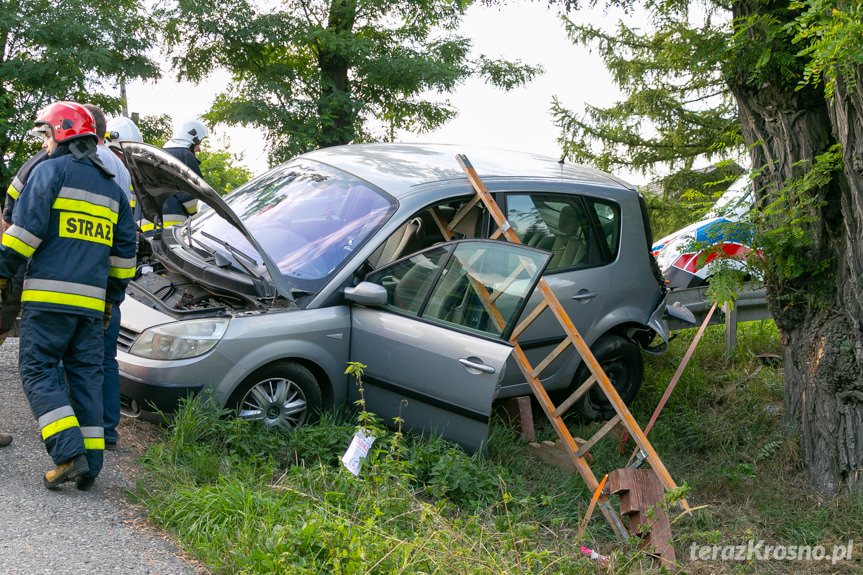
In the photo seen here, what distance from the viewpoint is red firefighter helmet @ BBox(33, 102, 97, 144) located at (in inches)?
159

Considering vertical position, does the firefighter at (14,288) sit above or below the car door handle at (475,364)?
above

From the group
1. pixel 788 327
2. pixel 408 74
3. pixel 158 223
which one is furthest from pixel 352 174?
pixel 408 74

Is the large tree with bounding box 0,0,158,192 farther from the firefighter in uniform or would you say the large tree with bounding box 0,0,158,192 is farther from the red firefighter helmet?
the red firefighter helmet

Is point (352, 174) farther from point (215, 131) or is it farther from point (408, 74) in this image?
point (215, 131)

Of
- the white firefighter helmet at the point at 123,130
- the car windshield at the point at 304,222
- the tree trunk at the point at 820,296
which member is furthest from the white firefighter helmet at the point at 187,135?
the tree trunk at the point at 820,296

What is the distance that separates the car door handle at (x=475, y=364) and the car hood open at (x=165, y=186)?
1.09 metres

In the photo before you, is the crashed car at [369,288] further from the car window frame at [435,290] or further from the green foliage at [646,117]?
the green foliage at [646,117]

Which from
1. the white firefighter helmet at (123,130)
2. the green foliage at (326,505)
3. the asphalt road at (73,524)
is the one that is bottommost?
the asphalt road at (73,524)

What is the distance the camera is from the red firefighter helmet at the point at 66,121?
4039 millimetres

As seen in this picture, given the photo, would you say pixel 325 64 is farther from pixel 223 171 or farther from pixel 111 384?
pixel 111 384

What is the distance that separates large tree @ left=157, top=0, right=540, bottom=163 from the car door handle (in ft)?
24.4

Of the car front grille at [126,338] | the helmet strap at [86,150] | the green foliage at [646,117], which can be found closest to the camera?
the helmet strap at [86,150]

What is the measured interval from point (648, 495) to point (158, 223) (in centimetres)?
396

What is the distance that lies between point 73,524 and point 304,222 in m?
2.45
